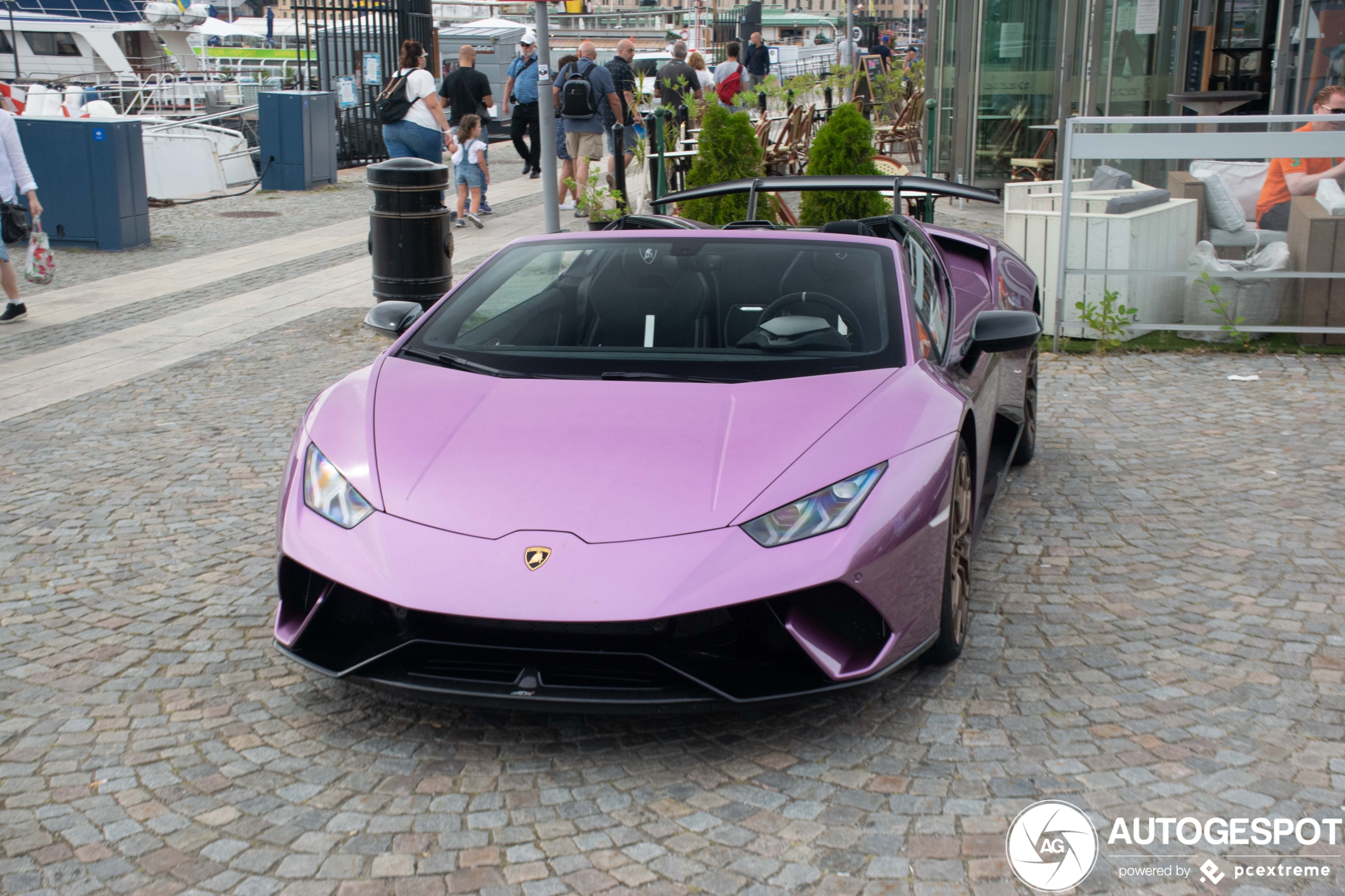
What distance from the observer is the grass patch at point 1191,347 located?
8.45 metres

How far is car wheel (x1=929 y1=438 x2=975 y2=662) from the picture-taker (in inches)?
146

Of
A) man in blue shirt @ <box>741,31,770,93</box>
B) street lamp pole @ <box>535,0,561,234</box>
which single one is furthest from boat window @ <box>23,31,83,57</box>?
street lamp pole @ <box>535,0,561,234</box>

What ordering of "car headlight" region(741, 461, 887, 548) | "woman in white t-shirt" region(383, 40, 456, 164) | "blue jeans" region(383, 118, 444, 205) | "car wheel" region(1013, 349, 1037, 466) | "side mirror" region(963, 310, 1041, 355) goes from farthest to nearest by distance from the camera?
"blue jeans" region(383, 118, 444, 205) → "woman in white t-shirt" region(383, 40, 456, 164) → "car wheel" region(1013, 349, 1037, 466) → "side mirror" region(963, 310, 1041, 355) → "car headlight" region(741, 461, 887, 548)

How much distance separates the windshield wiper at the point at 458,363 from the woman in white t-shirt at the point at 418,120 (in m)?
10.3

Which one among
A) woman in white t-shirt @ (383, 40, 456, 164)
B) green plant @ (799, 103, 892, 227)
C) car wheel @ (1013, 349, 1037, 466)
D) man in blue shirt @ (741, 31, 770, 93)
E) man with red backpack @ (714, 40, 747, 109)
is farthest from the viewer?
man in blue shirt @ (741, 31, 770, 93)

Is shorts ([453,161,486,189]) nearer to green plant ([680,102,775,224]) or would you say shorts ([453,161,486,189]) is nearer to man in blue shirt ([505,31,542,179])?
man in blue shirt ([505,31,542,179])

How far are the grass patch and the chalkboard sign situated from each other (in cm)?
707

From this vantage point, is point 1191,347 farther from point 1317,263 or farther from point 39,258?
point 39,258

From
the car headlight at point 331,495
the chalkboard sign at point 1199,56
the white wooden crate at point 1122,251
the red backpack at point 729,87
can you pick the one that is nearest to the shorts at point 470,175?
the red backpack at point 729,87

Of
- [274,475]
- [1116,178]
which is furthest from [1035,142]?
[274,475]

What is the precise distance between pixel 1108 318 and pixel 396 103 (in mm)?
8544

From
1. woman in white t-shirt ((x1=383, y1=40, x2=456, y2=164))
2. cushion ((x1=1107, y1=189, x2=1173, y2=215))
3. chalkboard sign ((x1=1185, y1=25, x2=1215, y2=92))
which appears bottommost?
cushion ((x1=1107, y1=189, x2=1173, y2=215))

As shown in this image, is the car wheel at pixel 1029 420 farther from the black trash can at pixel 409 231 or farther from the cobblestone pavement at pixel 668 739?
the black trash can at pixel 409 231

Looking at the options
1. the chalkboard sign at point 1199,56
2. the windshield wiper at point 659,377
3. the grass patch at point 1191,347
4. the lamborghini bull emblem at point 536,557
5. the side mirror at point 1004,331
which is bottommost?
the grass patch at point 1191,347
